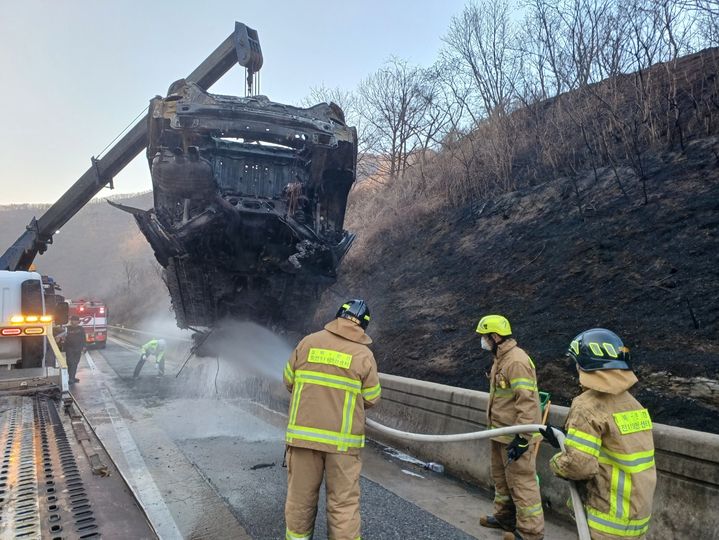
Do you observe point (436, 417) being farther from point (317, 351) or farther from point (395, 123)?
point (395, 123)

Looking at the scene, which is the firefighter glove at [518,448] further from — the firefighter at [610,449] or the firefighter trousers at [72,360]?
the firefighter trousers at [72,360]

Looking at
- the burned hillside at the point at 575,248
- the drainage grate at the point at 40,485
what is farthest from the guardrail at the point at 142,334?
the drainage grate at the point at 40,485

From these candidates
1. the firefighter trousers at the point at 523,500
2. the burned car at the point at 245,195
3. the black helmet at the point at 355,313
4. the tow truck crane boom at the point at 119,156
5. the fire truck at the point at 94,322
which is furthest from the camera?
the fire truck at the point at 94,322

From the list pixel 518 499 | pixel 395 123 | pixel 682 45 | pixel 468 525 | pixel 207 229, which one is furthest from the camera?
pixel 395 123

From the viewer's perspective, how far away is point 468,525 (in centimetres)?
361

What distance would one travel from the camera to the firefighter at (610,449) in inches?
86.4

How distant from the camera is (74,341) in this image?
1079 cm

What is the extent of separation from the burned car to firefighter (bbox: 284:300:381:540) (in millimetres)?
3166

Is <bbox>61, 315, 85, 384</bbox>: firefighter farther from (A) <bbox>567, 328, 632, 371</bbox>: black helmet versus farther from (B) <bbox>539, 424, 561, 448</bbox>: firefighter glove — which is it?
(A) <bbox>567, 328, 632, 371</bbox>: black helmet

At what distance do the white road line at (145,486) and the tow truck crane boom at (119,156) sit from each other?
5.64 m

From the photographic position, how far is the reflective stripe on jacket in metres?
2.19

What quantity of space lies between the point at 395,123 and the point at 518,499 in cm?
1666

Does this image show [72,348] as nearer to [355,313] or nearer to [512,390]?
[355,313]

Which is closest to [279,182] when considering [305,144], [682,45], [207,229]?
[305,144]
